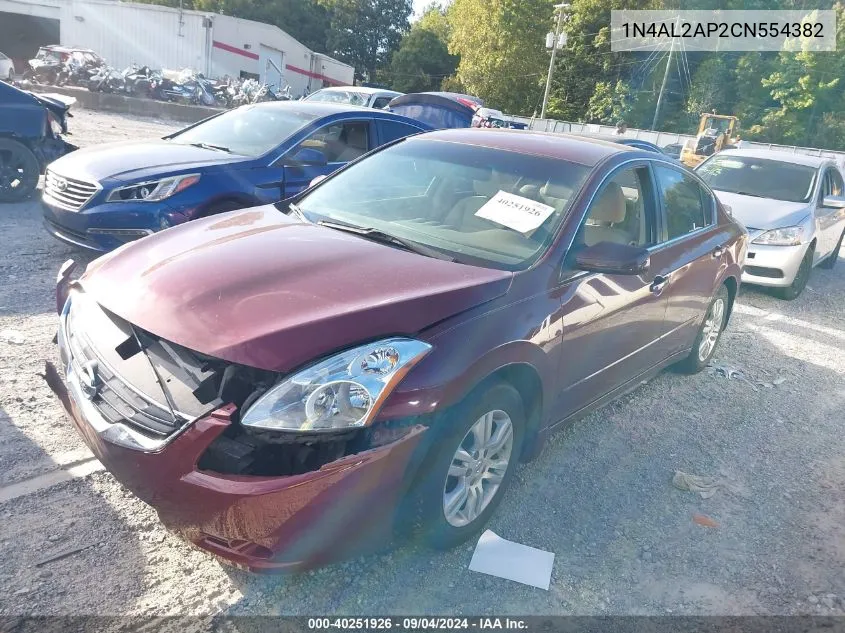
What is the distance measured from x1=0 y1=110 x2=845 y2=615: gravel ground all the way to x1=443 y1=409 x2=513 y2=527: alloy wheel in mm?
220

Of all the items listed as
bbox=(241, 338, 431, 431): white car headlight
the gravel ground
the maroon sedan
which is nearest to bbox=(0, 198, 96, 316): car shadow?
the gravel ground

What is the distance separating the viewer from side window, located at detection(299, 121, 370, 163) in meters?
6.80

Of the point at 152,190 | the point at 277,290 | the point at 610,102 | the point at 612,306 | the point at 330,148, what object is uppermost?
the point at 610,102

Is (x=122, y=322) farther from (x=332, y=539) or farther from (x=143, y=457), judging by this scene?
(x=332, y=539)

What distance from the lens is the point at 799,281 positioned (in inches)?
332

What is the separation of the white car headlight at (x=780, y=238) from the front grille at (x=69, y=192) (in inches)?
279

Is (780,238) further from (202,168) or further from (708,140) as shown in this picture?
(708,140)

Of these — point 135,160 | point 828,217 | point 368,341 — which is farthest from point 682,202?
point 828,217

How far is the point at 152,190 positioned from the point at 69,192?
27.4 inches

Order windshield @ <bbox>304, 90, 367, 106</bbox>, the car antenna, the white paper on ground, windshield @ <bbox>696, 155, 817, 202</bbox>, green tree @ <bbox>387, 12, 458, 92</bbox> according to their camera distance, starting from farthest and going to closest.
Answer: green tree @ <bbox>387, 12, 458, 92</bbox> → windshield @ <bbox>304, 90, 367, 106</bbox> → windshield @ <bbox>696, 155, 817, 202</bbox> → the white paper on ground → the car antenna

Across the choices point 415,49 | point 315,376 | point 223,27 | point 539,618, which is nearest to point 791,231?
point 539,618

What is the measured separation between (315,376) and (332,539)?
0.57 metres

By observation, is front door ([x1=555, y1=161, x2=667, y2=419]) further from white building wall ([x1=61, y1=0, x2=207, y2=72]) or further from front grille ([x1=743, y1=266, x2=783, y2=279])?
white building wall ([x1=61, y1=0, x2=207, y2=72])

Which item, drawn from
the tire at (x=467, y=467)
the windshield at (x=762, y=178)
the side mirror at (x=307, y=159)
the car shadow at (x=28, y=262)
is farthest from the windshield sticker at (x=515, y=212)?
the windshield at (x=762, y=178)
